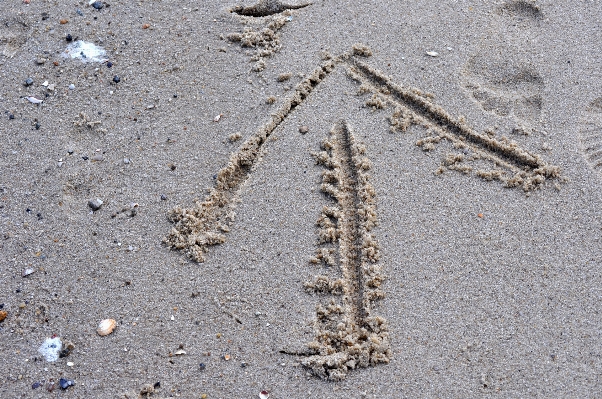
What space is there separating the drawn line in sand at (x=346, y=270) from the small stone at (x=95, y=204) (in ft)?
3.31

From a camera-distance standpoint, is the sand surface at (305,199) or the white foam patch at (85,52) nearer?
the sand surface at (305,199)

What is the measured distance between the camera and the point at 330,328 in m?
2.28

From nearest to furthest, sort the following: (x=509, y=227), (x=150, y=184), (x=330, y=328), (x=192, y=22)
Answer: (x=330, y=328), (x=509, y=227), (x=150, y=184), (x=192, y=22)

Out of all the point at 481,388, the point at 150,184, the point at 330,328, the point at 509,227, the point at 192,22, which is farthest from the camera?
the point at 192,22

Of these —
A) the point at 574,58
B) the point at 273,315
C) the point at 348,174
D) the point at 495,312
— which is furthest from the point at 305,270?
the point at 574,58

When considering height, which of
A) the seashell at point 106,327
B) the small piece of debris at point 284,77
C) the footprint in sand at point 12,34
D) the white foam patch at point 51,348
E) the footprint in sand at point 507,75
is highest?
the footprint in sand at point 507,75

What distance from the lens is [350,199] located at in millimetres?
2609

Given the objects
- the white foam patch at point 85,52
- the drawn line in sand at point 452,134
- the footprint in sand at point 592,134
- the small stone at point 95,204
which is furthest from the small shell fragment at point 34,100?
the footprint in sand at point 592,134

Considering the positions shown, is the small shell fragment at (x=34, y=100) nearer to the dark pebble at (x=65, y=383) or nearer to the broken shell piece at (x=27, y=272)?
the broken shell piece at (x=27, y=272)

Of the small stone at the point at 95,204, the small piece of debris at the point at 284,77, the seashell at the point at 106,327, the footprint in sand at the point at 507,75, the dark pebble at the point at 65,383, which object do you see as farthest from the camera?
the small piece of debris at the point at 284,77

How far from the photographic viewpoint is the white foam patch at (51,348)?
224 cm

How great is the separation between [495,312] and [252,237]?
105cm

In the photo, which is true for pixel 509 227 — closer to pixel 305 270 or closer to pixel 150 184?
pixel 305 270

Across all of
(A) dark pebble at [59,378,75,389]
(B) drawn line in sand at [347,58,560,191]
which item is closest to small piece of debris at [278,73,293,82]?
(B) drawn line in sand at [347,58,560,191]
